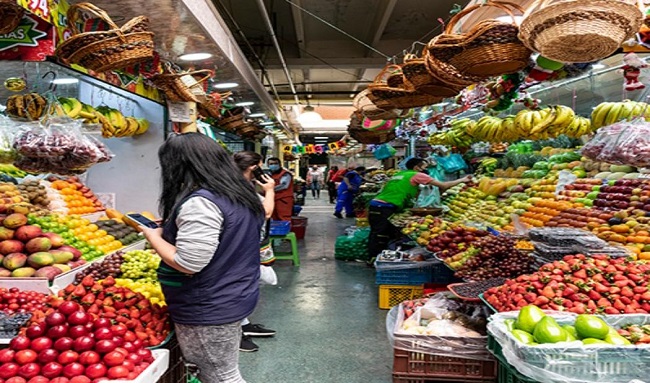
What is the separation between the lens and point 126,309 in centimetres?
271

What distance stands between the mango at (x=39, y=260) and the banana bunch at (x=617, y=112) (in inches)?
201

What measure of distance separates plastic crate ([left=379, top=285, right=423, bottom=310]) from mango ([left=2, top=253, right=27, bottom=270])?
3.38 m

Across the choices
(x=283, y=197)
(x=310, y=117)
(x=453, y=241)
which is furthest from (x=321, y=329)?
(x=310, y=117)

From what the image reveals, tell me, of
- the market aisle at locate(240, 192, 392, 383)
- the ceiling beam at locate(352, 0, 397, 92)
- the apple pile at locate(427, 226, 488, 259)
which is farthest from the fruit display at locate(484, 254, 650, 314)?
the ceiling beam at locate(352, 0, 397, 92)

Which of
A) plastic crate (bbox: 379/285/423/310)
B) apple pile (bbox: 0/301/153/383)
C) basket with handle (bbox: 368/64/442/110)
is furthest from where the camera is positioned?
plastic crate (bbox: 379/285/423/310)

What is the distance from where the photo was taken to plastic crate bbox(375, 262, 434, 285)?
206 inches

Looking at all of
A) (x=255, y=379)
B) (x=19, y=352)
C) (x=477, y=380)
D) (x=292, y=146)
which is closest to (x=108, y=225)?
(x=255, y=379)

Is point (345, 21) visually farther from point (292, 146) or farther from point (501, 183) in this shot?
point (292, 146)

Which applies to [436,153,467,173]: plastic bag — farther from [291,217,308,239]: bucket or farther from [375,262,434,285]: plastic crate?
[375,262,434,285]: plastic crate

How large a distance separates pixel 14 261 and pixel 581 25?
3.70 m

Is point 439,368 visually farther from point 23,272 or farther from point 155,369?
point 23,272

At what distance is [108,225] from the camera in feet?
16.3

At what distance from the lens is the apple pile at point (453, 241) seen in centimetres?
472

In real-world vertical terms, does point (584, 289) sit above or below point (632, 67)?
below
